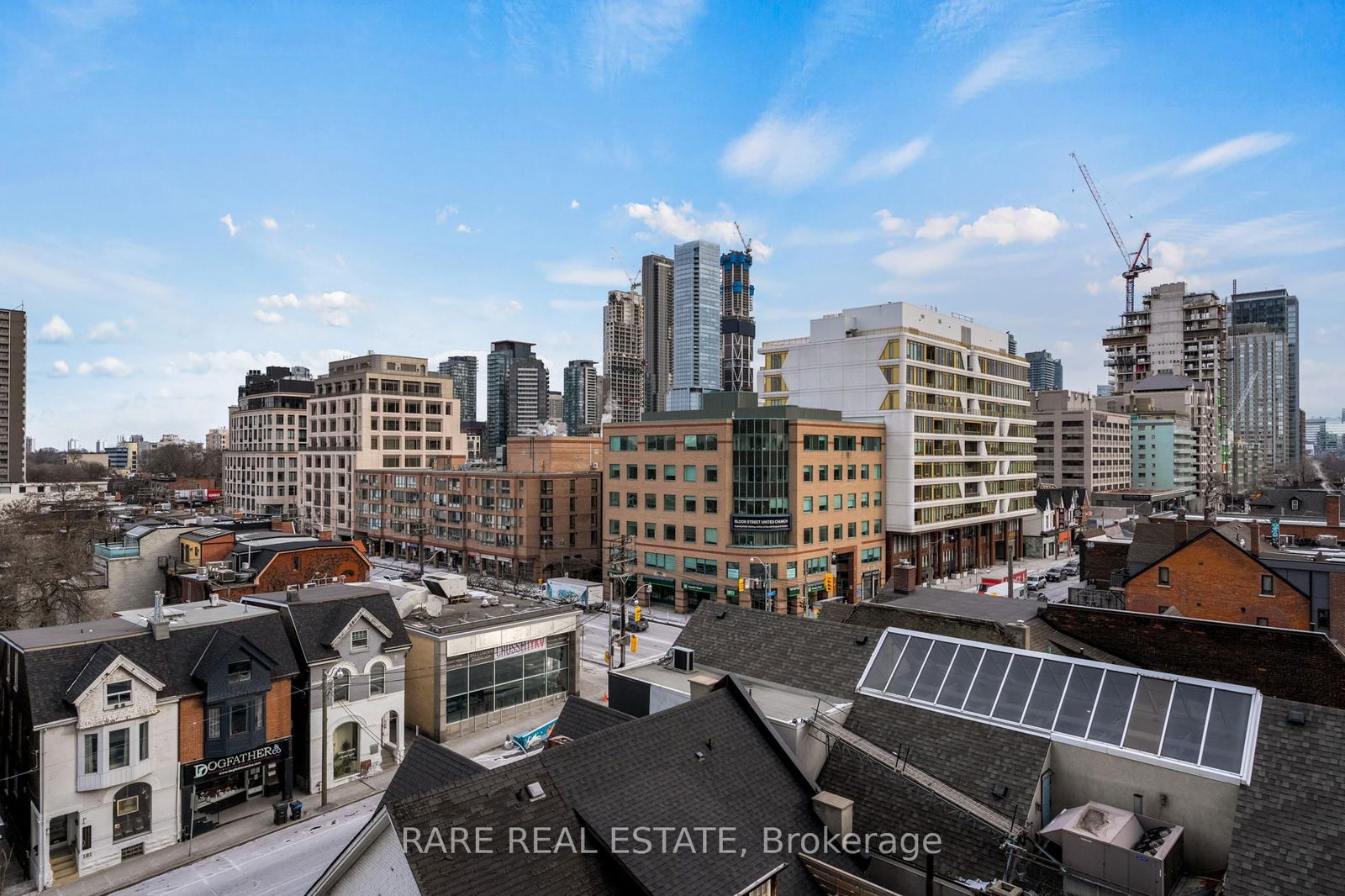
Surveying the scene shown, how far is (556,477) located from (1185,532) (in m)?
63.6

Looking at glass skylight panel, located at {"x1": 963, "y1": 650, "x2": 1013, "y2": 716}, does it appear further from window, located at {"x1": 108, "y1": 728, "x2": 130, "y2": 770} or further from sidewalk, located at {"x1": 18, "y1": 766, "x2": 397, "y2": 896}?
window, located at {"x1": 108, "y1": 728, "x2": 130, "y2": 770}

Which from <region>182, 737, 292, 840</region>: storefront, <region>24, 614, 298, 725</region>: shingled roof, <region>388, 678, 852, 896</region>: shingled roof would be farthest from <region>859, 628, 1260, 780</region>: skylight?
<region>24, 614, 298, 725</region>: shingled roof

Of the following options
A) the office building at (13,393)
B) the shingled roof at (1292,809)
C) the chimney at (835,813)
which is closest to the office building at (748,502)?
the chimney at (835,813)

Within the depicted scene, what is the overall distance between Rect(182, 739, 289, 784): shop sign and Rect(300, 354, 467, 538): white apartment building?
86.8m

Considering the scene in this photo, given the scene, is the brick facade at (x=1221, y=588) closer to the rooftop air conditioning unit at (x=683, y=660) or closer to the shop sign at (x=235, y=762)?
Answer: the rooftop air conditioning unit at (x=683, y=660)

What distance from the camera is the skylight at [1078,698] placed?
1723 cm

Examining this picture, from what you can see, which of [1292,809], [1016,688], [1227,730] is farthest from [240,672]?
[1292,809]

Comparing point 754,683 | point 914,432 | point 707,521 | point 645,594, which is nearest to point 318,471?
point 645,594

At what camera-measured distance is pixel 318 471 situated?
406 feet

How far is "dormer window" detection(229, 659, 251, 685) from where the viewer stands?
97.9ft

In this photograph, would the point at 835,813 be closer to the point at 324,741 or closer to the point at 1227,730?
the point at 1227,730

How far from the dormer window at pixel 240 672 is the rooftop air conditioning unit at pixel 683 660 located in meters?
18.3

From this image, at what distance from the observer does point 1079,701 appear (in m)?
19.3

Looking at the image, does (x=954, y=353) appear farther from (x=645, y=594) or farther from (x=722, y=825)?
(x=722, y=825)
